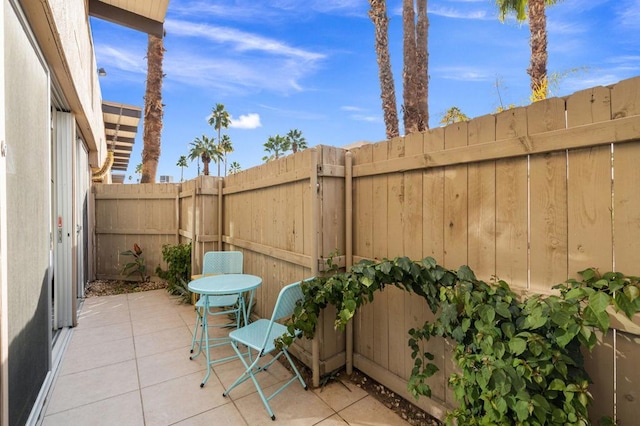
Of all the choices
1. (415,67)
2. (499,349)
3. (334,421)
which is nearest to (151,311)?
(334,421)

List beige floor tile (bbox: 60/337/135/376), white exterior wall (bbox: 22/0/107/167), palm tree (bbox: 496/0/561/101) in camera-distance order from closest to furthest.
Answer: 1. white exterior wall (bbox: 22/0/107/167)
2. beige floor tile (bbox: 60/337/135/376)
3. palm tree (bbox: 496/0/561/101)

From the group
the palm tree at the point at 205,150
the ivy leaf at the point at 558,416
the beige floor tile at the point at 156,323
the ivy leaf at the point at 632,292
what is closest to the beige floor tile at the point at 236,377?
the beige floor tile at the point at 156,323

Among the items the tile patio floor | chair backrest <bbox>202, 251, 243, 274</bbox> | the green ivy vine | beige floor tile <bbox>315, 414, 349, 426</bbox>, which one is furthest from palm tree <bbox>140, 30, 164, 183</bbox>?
the green ivy vine

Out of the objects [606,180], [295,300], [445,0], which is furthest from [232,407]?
[445,0]

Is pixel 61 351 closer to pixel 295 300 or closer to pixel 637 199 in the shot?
pixel 295 300

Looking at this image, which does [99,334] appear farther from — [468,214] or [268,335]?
[468,214]

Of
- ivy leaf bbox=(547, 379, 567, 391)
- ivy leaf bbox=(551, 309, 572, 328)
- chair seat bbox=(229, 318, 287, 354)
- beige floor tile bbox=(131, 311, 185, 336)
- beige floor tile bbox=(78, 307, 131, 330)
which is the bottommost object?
beige floor tile bbox=(131, 311, 185, 336)

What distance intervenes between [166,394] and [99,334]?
177 cm

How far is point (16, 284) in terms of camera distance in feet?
5.24

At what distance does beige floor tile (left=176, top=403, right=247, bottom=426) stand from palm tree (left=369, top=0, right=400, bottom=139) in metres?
Result: 6.19

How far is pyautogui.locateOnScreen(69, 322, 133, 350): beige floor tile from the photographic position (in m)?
3.12

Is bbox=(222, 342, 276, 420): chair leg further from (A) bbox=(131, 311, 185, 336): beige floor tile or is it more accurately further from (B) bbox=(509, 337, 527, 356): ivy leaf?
(A) bbox=(131, 311, 185, 336): beige floor tile

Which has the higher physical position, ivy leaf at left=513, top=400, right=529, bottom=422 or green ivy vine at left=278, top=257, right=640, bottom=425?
green ivy vine at left=278, top=257, right=640, bottom=425

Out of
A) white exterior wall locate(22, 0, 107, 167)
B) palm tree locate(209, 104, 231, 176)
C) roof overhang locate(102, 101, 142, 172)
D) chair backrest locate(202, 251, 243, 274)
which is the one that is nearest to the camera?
white exterior wall locate(22, 0, 107, 167)
